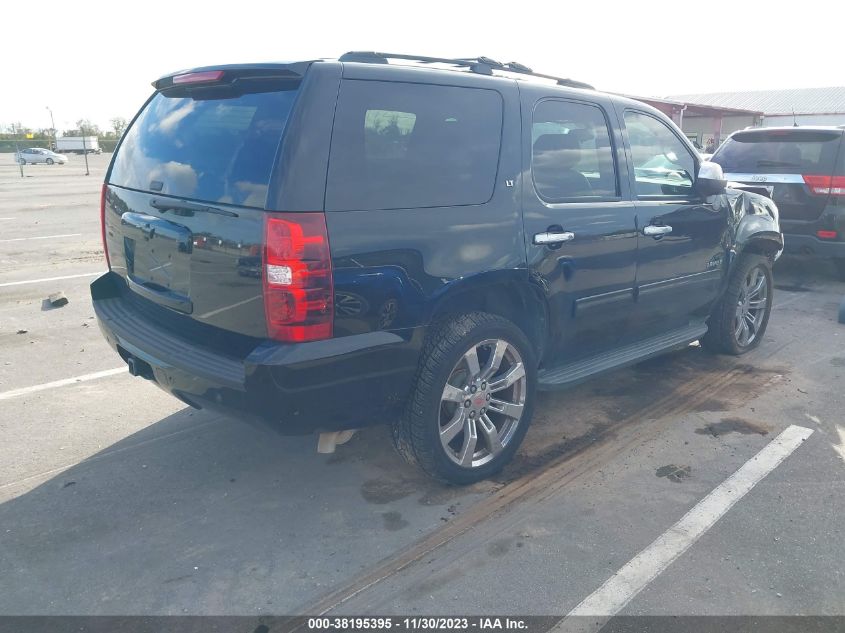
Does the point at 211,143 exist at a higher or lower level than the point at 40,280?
higher

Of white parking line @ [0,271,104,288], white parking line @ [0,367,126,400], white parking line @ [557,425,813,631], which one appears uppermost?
white parking line @ [0,271,104,288]

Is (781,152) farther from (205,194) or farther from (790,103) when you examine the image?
(790,103)

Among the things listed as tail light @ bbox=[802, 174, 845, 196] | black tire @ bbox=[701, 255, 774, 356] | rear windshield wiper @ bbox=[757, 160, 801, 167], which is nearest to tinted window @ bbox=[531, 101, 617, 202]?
black tire @ bbox=[701, 255, 774, 356]

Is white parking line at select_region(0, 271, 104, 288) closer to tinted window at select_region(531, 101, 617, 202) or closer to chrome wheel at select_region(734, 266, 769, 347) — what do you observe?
tinted window at select_region(531, 101, 617, 202)

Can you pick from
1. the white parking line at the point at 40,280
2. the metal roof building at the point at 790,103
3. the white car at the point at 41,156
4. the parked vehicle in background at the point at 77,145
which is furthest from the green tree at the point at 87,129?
the white parking line at the point at 40,280

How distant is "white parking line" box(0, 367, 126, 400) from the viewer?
473 cm

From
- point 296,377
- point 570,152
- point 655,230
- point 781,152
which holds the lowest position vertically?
point 296,377

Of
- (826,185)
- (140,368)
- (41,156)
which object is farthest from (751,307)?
(41,156)

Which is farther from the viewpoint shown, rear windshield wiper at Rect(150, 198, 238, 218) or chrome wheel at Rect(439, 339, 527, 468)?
chrome wheel at Rect(439, 339, 527, 468)

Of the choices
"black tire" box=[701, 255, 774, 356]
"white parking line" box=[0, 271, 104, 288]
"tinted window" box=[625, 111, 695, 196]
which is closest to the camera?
"tinted window" box=[625, 111, 695, 196]

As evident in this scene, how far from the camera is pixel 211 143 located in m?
3.15

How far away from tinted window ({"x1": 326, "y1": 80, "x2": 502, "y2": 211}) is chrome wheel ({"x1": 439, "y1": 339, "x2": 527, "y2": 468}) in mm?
790

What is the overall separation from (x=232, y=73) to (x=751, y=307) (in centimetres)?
469

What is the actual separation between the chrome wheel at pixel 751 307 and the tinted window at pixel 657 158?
1.26m
